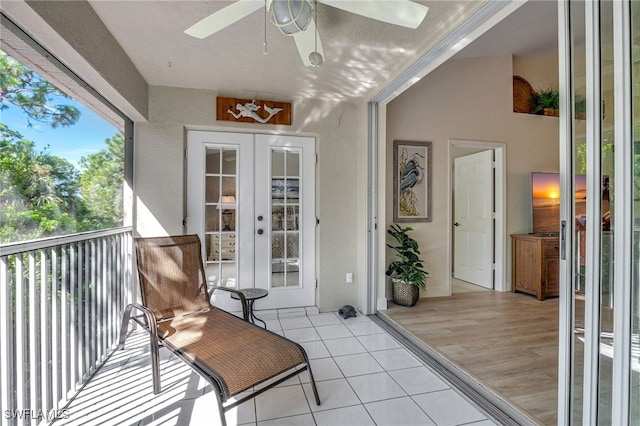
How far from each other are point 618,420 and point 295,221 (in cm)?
301

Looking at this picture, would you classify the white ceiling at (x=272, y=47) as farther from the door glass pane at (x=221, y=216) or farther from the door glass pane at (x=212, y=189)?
the door glass pane at (x=212, y=189)

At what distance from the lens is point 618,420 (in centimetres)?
124

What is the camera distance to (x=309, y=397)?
2.04 metres

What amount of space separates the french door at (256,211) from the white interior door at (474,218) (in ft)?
8.96

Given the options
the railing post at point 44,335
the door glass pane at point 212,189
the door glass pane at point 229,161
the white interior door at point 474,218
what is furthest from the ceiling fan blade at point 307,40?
the white interior door at point 474,218

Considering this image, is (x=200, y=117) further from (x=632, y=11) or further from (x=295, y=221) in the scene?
(x=632, y=11)

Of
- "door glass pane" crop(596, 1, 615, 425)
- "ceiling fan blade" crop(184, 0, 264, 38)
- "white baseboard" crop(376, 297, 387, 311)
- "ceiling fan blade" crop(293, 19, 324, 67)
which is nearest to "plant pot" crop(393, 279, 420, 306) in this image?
"white baseboard" crop(376, 297, 387, 311)

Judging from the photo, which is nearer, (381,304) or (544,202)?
(381,304)

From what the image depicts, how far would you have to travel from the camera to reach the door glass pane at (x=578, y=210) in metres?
1.40

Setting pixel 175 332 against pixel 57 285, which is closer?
pixel 57 285

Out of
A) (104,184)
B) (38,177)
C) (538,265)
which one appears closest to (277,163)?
(104,184)

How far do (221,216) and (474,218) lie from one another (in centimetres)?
381

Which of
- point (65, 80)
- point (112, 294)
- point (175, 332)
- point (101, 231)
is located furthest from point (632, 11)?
point (112, 294)

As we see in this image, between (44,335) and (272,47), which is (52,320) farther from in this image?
(272,47)
